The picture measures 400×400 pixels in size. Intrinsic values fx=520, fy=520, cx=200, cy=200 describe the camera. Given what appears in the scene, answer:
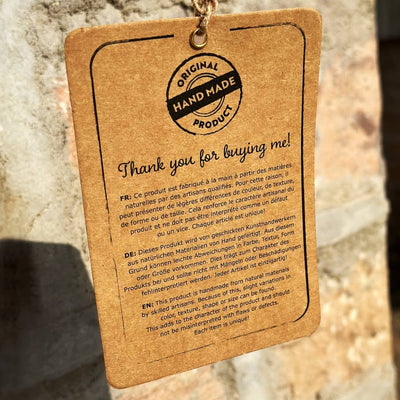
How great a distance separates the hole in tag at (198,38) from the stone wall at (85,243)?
16cm

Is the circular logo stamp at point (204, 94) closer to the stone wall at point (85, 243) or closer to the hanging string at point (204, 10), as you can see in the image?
the hanging string at point (204, 10)

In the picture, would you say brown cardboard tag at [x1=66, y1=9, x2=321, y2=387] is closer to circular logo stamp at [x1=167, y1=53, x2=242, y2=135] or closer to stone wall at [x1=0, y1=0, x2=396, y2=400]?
circular logo stamp at [x1=167, y1=53, x2=242, y2=135]

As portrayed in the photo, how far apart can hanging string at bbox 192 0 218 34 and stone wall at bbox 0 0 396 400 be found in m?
0.14

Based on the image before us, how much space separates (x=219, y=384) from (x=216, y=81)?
0.49 meters

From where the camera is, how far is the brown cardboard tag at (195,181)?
496 millimetres

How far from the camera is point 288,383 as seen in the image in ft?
2.86

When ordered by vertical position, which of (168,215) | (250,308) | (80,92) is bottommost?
(250,308)

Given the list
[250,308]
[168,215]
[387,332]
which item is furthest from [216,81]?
[387,332]

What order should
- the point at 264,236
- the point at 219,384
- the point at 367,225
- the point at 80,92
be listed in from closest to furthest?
the point at 80,92, the point at 264,236, the point at 219,384, the point at 367,225

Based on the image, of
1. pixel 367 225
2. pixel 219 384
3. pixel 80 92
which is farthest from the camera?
pixel 367 225

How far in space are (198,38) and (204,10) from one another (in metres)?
0.03

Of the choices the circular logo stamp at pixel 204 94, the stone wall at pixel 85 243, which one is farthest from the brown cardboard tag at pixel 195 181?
the stone wall at pixel 85 243

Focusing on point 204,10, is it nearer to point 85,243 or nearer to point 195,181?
point 195,181

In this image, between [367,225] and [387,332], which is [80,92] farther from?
[387,332]
